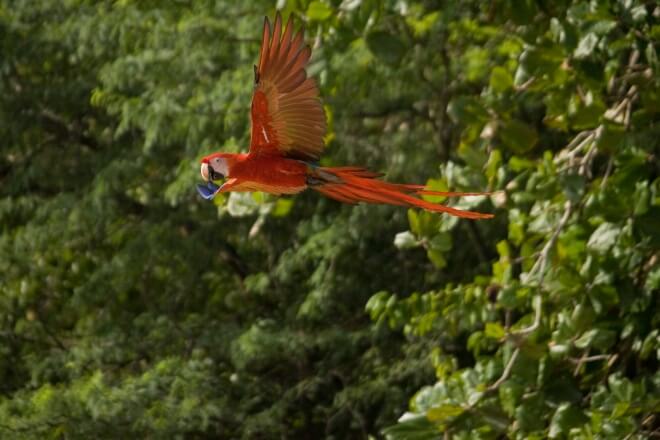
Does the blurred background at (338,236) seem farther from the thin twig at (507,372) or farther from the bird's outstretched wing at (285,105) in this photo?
the bird's outstretched wing at (285,105)

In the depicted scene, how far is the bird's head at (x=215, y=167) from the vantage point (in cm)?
117

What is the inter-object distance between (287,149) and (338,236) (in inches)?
125

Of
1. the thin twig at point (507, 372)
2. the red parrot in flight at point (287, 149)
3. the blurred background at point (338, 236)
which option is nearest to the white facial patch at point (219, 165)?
the red parrot in flight at point (287, 149)

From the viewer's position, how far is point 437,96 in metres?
4.28

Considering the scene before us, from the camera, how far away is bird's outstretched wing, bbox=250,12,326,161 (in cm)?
113

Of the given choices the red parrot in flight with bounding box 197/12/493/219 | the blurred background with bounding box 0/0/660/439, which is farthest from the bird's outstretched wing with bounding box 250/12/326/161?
the blurred background with bounding box 0/0/660/439

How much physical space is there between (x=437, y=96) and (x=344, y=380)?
4.21ft

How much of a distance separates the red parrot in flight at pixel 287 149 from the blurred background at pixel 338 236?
1.16 metres

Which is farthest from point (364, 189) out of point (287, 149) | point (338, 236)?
point (338, 236)

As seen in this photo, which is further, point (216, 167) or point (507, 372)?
point (507, 372)

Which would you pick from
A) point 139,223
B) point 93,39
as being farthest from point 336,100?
point 139,223

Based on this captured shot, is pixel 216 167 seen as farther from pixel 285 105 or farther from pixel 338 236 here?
pixel 338 236

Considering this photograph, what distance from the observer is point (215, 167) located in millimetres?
1174

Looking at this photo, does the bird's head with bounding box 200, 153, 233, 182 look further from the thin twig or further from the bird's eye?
the thin twig
